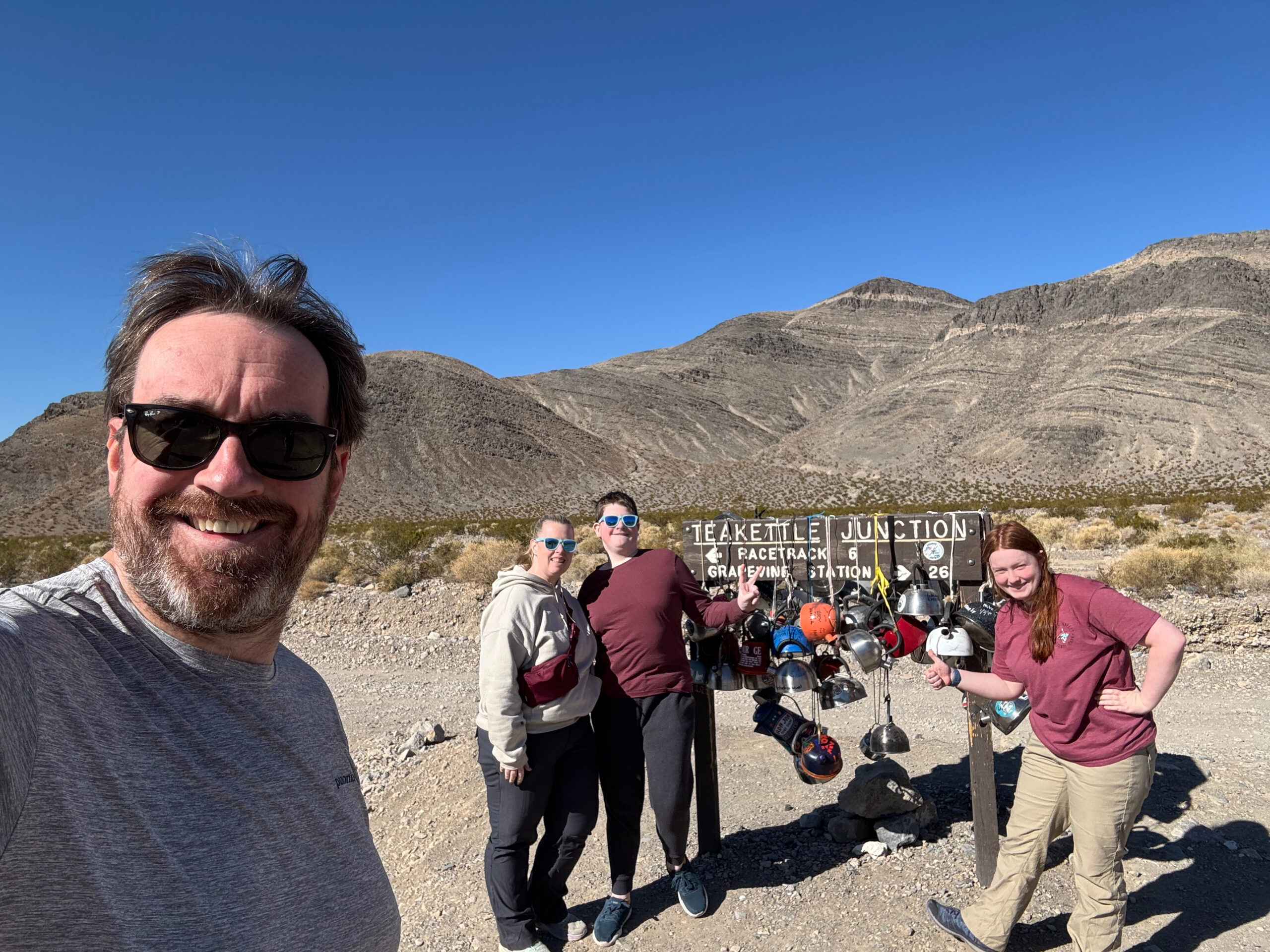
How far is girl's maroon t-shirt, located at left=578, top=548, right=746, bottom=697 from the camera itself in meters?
3.91

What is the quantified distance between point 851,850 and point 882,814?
0.29 metres

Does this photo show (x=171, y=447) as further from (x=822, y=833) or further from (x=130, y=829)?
(x=822, y=833)

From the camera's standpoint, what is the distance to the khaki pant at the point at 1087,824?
3.09m

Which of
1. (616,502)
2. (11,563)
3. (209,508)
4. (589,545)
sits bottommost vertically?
(589,545)

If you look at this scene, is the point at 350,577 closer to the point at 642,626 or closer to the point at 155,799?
the point at 642,626

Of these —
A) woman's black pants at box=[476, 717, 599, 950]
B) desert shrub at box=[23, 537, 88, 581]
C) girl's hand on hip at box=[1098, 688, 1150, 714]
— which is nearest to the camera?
girl's hand on hip at box=[1098, 688, 1150, 714]

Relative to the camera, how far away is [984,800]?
419cm

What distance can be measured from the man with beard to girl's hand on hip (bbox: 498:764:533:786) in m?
2.04

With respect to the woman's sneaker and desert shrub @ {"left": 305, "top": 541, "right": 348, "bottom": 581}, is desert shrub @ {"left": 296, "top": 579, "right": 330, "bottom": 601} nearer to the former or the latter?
desert shrub @ {"left": 305, "top": 541, "right": 348, "bottom": 581}

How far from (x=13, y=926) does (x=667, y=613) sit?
10.8 feet

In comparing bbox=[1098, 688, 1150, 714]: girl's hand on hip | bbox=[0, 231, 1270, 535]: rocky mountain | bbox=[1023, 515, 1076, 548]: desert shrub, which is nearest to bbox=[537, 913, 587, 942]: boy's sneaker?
bbox=[1098, 688, 1150, 714]: girl's hand on hip

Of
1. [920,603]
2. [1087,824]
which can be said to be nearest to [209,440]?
[1087,824]

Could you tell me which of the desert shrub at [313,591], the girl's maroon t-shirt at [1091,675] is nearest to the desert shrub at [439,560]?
the desert shrub at [313,591]

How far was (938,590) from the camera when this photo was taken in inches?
173
